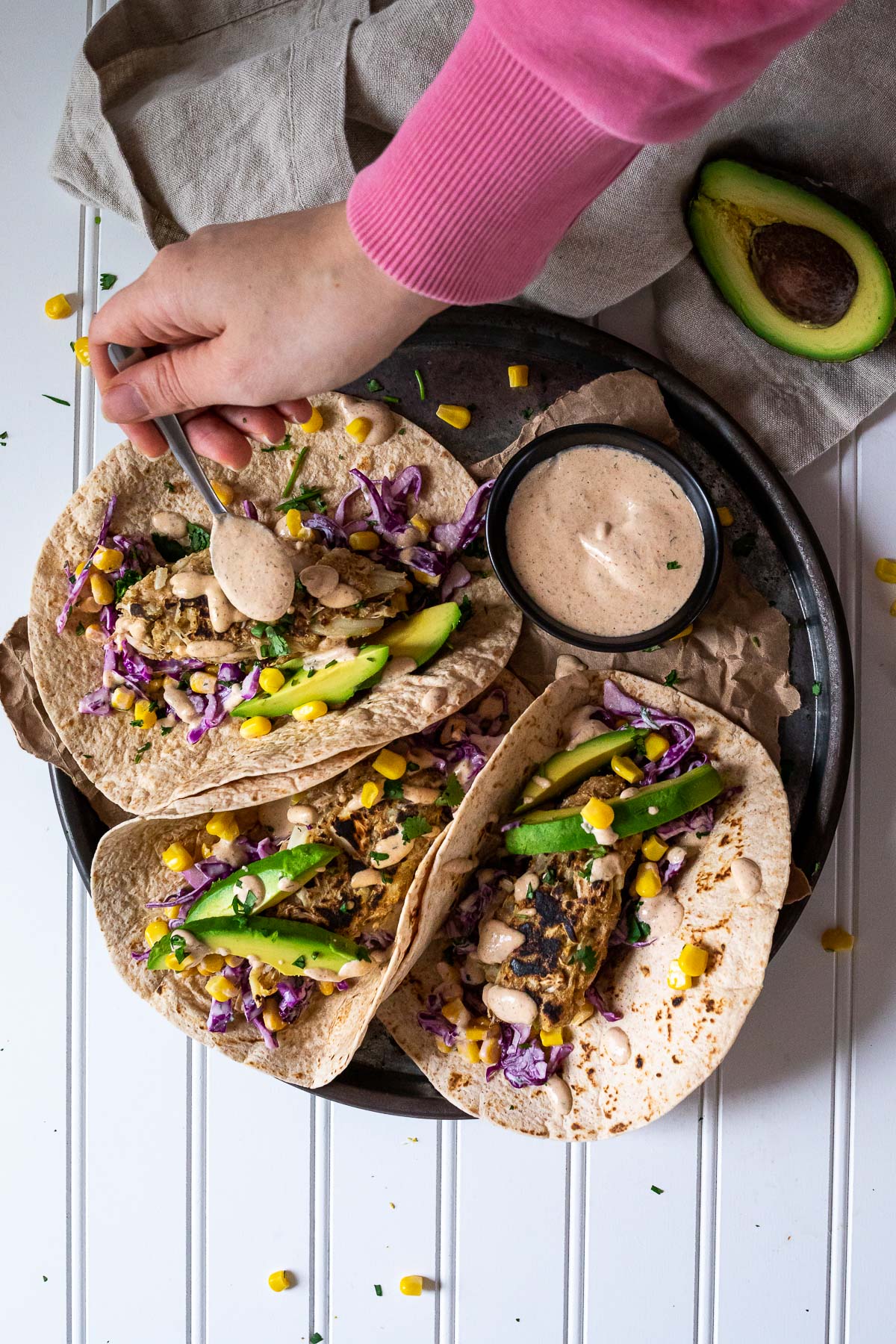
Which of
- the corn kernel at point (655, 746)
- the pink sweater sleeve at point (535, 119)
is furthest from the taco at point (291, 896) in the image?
the pink sweater sleeve at point (535, 119)

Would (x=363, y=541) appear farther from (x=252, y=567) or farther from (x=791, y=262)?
(x=791, y=262)

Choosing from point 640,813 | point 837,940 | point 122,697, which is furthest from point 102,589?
point 837,940

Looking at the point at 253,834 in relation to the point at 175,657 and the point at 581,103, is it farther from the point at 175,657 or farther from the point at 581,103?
the point at 581,103

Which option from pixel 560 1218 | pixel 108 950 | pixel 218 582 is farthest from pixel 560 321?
pixel 560 1218

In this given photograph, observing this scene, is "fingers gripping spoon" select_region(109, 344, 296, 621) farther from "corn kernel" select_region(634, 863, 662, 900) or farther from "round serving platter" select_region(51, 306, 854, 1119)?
"corn kernel" select_region(634, 863, 662, 900)

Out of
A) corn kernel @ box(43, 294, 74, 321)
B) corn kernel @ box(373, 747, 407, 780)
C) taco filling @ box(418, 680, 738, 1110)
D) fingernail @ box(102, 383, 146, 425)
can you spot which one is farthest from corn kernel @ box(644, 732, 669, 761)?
corn kernel @ box(43, 294, 74, 321)
